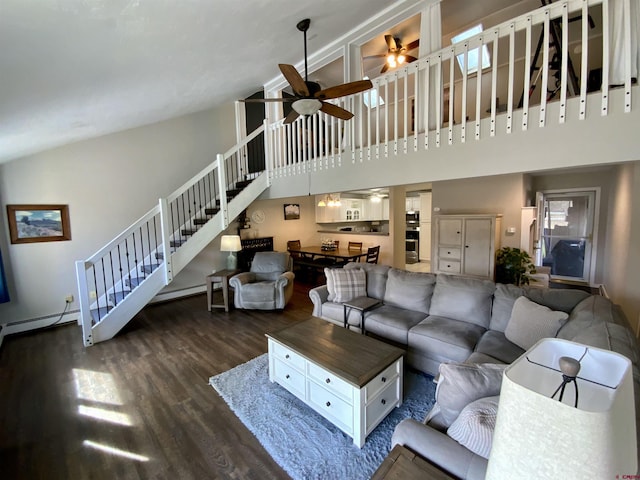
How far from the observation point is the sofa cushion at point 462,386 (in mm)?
1407

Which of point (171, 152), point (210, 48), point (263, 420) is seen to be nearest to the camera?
point (263, 420)

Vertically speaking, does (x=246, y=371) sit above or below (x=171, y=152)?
below

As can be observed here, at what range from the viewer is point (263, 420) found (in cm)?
231

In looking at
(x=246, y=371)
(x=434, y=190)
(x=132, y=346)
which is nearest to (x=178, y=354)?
(x=132, y=346)

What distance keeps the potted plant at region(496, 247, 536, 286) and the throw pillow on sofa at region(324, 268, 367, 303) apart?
111 inches

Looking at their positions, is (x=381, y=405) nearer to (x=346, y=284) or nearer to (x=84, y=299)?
(x=346, y=284)

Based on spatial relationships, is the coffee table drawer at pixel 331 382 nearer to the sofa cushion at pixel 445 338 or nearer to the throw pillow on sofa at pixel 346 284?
the sofa cushion at pixel 445 338

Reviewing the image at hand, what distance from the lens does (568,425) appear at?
20.9 inches

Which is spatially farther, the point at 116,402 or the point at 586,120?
the point at 116,402

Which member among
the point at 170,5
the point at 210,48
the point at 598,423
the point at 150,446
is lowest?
the point at 150,446

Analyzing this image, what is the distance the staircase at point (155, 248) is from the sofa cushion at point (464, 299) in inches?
136

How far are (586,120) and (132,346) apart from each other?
5.27 meters

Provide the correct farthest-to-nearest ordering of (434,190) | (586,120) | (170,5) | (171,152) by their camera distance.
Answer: (434,190), (171,152), (586,120), (170,5)

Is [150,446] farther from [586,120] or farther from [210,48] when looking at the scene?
[586,120]
